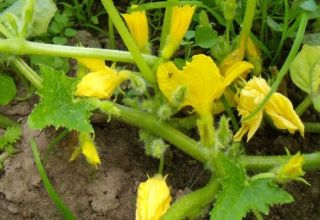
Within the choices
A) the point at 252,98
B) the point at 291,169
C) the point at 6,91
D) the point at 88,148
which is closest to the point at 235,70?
the point at 252,98

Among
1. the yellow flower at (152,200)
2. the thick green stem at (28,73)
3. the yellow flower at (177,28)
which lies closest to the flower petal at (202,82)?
the yellow flower at (177,28)

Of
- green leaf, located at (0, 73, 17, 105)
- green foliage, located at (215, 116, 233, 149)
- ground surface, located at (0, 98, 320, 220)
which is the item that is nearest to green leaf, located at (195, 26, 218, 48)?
green foliage, located at (215, 116, 233, 149)

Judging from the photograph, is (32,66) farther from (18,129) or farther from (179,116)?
(179,116)

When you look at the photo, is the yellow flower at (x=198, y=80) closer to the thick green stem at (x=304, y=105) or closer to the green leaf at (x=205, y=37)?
the green leaf at (x=205, y=37)

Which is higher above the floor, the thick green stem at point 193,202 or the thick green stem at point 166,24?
the thick green stem at point 166,24

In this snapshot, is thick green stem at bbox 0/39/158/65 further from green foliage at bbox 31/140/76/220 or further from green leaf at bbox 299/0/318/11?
green leaf at bbox 299/0/318/11
